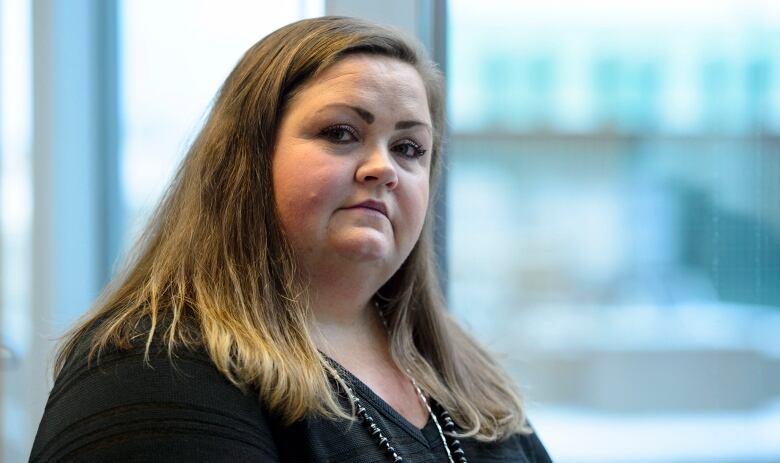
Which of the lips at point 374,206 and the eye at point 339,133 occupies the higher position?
the eye at point 339,133

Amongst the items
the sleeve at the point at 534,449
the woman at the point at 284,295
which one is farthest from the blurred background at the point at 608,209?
the woman at the point at 284,295

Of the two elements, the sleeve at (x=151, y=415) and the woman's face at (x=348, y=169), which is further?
the woman's face at (x=348, y=169)

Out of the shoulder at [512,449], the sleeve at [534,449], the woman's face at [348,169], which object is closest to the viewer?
the woman's face at [348,169]

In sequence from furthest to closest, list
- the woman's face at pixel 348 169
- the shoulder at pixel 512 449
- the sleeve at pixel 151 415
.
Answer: the shoulder at pixel 512 449 < the woman's face at pixel 348 169 < the sleeve at pixel 151 415

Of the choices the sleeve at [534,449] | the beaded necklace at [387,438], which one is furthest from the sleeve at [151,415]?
the sleeve at [534,449]

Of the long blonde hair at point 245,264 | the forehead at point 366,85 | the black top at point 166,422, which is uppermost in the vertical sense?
the forehead at point 366,85

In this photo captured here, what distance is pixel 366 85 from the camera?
126 cm

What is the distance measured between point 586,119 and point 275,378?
1.03 meters

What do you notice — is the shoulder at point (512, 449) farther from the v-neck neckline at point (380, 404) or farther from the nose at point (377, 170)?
the nose at point (377, 170)

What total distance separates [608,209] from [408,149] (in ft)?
2.33

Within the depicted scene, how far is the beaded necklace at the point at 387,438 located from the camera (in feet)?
3.94

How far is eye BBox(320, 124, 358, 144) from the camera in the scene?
1233 millimetres

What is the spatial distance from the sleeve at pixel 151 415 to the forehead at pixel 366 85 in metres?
0.38

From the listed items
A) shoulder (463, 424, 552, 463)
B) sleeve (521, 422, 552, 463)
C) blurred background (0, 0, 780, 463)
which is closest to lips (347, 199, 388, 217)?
shoulder (463, 424, 552, 463)
